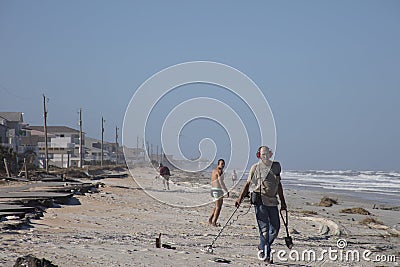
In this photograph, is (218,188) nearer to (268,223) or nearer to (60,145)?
(268,223)

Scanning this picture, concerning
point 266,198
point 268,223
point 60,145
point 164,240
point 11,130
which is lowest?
point 164,240

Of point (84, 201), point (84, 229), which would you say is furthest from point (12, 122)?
point (84, 229)

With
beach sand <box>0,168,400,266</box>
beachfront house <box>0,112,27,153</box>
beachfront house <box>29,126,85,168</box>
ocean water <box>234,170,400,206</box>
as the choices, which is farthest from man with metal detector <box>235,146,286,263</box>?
beachfront house <box>29,126,85,168</box>

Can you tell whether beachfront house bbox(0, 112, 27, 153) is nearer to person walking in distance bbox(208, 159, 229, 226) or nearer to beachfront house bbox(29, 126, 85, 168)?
beachfront house bbox(29, 126, 85, 168)

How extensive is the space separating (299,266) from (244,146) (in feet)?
25.4

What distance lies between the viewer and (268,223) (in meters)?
9.08

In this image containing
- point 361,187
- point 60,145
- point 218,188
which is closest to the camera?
point 218,188

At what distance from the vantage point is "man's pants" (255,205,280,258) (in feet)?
29.6

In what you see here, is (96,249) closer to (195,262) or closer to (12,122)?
(195,262)

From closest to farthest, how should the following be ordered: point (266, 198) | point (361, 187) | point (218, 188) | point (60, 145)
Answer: point (266, 198) → point (218, 188) → point (361, 187) → point (60, 145)

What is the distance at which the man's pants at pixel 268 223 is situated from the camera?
902 centimetres

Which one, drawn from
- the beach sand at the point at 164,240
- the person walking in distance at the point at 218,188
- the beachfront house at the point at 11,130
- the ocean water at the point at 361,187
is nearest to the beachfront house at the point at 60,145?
the beachfront house at the point at 11,130

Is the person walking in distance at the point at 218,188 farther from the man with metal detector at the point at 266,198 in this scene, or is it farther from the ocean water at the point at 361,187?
the ocean water at the point at 361,187

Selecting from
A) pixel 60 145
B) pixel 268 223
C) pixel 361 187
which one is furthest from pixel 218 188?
pixel 60 145
